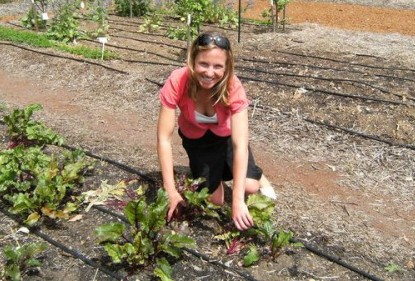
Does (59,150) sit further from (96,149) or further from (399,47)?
(399,47)

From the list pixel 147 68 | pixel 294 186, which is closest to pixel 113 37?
pixel 147 68

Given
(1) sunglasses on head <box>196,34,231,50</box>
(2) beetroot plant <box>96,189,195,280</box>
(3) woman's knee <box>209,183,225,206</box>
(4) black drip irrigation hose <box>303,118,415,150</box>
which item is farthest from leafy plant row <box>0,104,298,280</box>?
(4) black drip irrigation hose <box>303,118,415,150</box>

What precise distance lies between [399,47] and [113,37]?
473cm

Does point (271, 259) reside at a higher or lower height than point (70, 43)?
lower

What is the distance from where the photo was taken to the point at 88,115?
17.7 ft

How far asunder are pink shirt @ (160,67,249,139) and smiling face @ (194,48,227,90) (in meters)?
0.11

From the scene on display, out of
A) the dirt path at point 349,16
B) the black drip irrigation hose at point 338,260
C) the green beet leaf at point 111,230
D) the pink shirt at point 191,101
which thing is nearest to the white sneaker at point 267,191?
the black drip irrigation hose at point 338,260

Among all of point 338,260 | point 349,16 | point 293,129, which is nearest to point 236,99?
point 338,260

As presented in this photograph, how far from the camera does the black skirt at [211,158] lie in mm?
3133

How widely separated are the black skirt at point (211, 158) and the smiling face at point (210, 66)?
46cm

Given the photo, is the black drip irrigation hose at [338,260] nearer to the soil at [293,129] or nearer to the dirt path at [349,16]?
the soil at [293,129]

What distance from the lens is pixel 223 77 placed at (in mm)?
2713

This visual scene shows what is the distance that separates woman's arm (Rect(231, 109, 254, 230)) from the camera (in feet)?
8.86

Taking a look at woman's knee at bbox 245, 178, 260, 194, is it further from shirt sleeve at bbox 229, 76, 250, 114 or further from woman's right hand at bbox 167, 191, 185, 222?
shirt sleeve at bbox 229, 76, 250, 114
